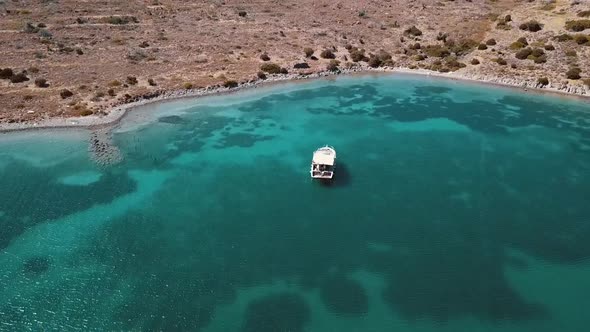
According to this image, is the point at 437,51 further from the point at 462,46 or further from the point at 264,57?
the point at 264,57

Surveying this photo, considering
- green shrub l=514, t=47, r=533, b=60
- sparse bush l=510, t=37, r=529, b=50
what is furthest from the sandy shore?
sparse bush l=510, t=37, r=529, b=50

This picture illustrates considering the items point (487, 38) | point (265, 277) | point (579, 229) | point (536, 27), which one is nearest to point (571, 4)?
point (536, 27)

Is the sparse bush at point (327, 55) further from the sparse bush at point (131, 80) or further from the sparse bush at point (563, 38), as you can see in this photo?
the sparse bush at point (563, 38)

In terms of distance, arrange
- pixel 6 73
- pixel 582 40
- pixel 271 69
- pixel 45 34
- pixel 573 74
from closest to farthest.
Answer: pixel 6 73 < pixel 573 74 < pixel 271 69 < pixel 582 40 < pixel 45 34

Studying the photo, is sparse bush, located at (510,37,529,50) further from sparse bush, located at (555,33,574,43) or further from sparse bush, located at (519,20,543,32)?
sparse bush, located at (519,20,543,32)

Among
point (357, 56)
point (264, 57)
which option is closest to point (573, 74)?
point (357, 56)

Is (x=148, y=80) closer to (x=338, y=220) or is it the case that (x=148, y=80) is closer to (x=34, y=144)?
(x=34, y=144)
